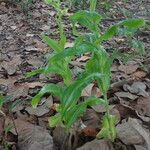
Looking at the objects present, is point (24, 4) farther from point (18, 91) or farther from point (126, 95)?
point (126, 95)

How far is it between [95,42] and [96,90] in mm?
651

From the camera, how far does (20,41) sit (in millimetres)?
3395

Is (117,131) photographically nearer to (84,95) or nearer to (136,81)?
(84,95)

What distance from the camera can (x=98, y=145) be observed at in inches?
67.4

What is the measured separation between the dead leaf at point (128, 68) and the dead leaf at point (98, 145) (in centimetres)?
84

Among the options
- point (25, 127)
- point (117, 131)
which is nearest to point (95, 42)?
point (117, 131)

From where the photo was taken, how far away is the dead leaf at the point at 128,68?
98.0 inches

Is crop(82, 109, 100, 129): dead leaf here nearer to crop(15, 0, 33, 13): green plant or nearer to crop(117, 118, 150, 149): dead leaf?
crop(117, 118, 150, 149): dead leaf

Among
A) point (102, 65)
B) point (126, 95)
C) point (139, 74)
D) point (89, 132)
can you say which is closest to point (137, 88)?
point (126, 95)

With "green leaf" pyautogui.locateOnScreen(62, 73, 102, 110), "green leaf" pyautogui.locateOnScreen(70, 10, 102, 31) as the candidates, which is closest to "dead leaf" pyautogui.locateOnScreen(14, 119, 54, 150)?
"green leaf" pyautogui.locateOnScreen(62, 73, 102, 110)

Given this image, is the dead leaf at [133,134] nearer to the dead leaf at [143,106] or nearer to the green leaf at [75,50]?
the dead leaf at [143,106]

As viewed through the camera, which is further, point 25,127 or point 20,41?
point 20,41

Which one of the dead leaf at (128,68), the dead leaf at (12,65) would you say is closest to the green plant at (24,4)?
the dead leaf at (12,65)

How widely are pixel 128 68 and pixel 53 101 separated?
0.61 metres
